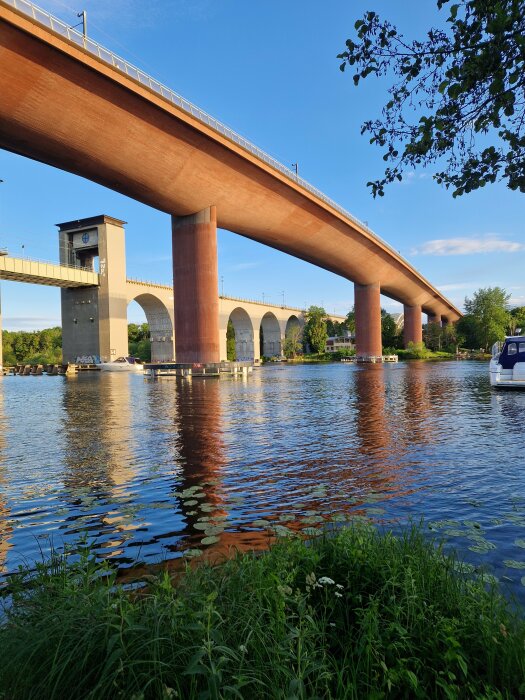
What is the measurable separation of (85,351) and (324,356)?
60913mm

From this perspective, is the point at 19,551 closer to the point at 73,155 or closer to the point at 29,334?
the point at 73,155

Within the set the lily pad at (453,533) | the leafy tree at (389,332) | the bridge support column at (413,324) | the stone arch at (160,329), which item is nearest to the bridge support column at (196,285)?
the lily pad at (453,533)

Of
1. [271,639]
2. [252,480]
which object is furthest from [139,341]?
[271,639]

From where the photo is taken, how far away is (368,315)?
80.4m

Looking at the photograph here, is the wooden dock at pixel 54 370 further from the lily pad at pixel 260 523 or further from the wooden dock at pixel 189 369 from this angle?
the lily pad at pixel 260 523

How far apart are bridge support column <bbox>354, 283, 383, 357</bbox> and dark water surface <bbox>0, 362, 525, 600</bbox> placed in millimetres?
64846

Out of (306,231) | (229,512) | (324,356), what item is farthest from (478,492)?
(324,356)

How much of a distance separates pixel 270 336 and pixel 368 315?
169 ft

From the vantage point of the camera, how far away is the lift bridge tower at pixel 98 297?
65.2 metres

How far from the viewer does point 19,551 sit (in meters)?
5.29

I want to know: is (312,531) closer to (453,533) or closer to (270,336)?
(453,533)

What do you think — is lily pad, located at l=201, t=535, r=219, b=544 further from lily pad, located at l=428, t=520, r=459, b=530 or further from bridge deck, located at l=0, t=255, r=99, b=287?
bridge deck, located at l=0, t=255, r=99, b=287

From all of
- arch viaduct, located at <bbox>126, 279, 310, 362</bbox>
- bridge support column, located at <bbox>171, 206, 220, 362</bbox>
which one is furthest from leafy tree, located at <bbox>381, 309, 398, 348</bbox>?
bridge support column, located at <bbox>171, 206, 220, 362</bbox>

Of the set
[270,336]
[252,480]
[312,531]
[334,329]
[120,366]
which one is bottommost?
[252,480]
